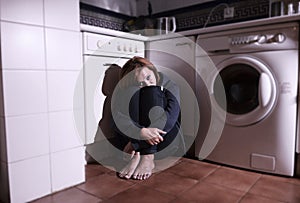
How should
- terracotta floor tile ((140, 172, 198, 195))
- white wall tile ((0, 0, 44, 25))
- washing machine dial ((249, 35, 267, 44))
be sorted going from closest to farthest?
white wall tile ((0, 0, 44, 25)), terracotta floor tile ((140, 172, 198, 195)), washing machine dial ((249, 35, 267, 44))

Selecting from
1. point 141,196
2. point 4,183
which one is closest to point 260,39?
point 141,196

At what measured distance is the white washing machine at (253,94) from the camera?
1189 millimetres

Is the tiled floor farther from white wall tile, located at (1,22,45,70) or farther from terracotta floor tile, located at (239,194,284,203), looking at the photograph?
white wall tile, located at (1,22,45,70)

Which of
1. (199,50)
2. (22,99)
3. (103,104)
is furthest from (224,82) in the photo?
(22,99)

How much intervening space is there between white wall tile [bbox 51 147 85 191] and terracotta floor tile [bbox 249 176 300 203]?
2.74 ft

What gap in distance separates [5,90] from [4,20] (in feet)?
0.88

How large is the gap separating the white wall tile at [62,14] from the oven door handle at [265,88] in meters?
0.98

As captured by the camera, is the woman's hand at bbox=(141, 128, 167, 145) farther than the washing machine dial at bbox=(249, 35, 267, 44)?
Yes

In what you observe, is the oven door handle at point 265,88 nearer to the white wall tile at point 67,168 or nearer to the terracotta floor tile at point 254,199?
the terracotta floor tile at point 254,199

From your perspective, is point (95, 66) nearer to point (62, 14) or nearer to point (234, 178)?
point (62, 14)

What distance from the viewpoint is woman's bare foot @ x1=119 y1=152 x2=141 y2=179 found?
4.23 feet

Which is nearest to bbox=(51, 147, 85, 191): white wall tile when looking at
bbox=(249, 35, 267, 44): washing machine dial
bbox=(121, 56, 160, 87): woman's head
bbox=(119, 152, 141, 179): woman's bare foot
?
bbox=(119, 152, 141, 179): woman's bare foot

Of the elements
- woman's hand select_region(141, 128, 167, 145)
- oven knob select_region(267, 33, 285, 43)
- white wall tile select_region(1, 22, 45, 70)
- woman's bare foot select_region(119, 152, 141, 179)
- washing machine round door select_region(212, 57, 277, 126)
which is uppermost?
oven knob select_region(267, 33, 285, 43)

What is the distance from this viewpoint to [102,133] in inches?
58.7
